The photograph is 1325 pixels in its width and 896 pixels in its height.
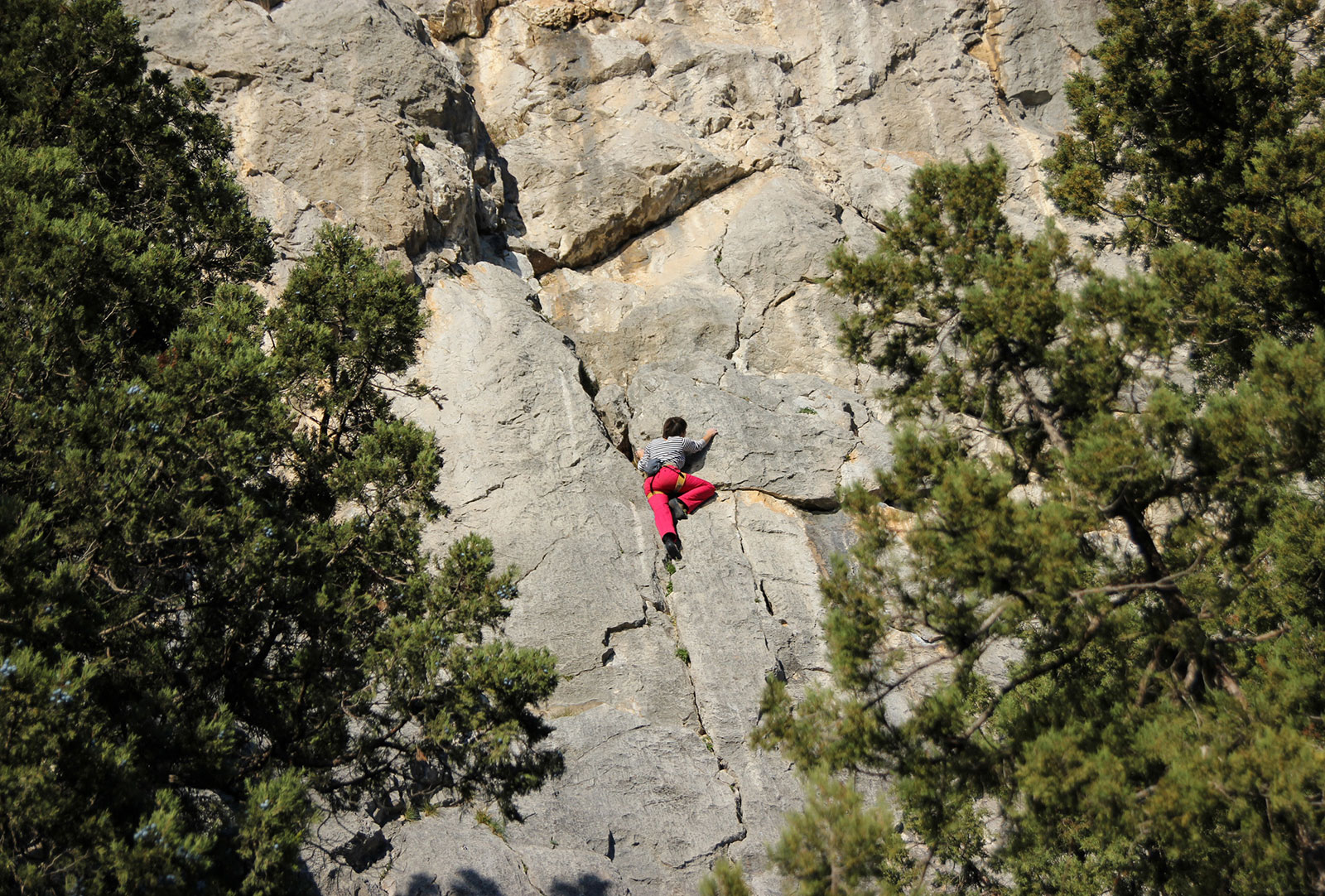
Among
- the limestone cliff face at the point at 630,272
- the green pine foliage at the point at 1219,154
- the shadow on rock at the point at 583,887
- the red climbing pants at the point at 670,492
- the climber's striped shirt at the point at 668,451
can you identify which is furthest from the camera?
the climber's striped shirt at the point at 668,451

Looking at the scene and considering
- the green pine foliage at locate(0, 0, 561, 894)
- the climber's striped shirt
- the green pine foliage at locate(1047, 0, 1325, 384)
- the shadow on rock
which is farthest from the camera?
the climber's striped shirt

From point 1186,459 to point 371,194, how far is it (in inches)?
462

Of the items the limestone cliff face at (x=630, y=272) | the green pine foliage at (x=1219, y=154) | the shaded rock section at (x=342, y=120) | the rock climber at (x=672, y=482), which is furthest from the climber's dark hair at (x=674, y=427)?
the green pine foliage at (x=1219, y=154)

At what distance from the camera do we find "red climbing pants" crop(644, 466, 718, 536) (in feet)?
39.7

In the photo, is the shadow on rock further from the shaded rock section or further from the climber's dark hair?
the shaded rock section

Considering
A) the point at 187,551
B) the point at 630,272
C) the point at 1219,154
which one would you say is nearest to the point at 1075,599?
the point at 187,551

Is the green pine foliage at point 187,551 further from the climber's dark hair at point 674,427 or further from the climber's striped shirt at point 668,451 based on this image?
the climber's dark hair at point 674,427

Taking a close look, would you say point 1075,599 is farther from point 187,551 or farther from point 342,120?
point 342,120

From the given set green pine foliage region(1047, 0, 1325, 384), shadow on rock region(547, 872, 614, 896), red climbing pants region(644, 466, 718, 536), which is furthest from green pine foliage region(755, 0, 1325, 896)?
red climbing pants region(644, 466, 718, 536)

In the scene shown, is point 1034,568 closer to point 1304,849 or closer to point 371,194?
point 1304,849

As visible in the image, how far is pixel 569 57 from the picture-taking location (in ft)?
60.6

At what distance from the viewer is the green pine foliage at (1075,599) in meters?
5.63

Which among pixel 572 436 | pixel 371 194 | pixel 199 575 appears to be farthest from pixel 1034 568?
pixel 371 194

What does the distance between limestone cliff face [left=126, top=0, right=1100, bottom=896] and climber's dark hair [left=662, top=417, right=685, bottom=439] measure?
0.57 meters
